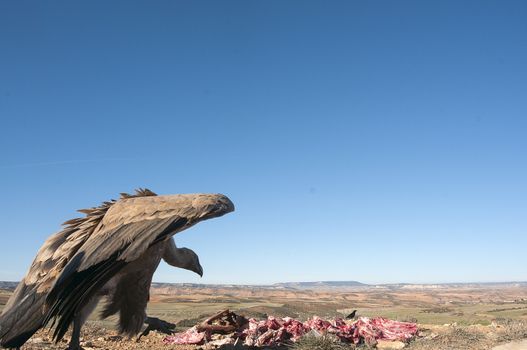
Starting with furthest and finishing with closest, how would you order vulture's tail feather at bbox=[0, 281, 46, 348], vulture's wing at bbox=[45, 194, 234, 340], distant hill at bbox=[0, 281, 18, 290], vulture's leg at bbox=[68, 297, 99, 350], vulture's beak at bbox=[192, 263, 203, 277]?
distant hill at bbox=[0, 281, 18, 290] → vulture's beak at bbox=[192, 263, 203, 277] → vulture's leg at bbox=[68, 297, 99, 350] → vulture's tail feather at bbox=[0, 281, 46, 348] → vulture's wing at bbox=[45, 194, 234, 340]

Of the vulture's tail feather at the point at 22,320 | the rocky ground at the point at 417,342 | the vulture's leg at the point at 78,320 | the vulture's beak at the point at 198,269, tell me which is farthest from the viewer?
the vulture's beak at the point at 198,269

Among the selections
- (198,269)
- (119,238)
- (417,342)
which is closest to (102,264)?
(119,238)

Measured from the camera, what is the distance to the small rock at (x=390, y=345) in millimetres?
9267

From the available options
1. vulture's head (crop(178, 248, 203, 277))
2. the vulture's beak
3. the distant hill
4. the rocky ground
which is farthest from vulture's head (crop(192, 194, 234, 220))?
the distant hill

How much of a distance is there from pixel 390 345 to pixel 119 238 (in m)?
6.47

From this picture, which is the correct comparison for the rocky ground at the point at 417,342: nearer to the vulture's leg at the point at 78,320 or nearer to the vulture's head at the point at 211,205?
the vulture's leg at the point at 78,320

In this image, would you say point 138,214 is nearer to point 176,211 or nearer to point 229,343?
point 176,211

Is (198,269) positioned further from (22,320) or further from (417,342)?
(417,342)

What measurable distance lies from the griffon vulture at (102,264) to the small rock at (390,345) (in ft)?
16.6

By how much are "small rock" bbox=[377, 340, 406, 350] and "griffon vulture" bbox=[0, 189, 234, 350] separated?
16.6 ft

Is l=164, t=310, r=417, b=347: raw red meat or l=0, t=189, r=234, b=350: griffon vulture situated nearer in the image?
l=0, t=189, r=234, b=350: griffon vulture

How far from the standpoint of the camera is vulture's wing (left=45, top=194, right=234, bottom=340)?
5570 mm

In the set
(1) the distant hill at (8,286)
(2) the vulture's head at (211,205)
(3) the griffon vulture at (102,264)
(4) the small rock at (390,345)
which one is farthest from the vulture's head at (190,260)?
(1) the distant hill at (8,286)

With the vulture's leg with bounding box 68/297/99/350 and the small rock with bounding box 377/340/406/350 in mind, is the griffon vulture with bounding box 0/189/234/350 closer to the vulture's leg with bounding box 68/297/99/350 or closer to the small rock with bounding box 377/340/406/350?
the vulture's leg with bounding box 68/297/99/350
